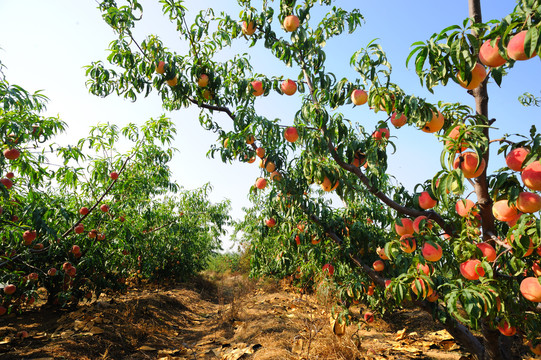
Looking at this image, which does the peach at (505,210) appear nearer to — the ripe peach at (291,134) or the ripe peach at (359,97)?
the ripe peach at (359,97)

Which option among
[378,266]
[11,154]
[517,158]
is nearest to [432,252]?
[517,158]

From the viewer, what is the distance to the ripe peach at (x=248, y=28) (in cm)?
319

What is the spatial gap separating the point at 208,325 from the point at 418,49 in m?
5.98

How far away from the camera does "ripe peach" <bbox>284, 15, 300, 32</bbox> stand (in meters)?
2.93

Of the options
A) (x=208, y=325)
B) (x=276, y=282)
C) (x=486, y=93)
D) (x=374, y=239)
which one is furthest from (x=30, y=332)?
(x=276, y=282)

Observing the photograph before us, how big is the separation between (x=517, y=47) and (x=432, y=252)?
3.95 feet

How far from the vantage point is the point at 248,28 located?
3.21 m

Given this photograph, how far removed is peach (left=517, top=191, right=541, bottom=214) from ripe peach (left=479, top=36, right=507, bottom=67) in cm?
65

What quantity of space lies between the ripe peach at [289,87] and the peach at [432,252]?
2.09m

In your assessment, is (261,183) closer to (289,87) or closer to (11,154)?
(289,87)

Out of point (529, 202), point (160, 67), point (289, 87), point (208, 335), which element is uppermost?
point (160, 67)

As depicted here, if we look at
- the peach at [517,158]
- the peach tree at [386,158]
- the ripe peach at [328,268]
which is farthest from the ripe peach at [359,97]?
the ripe peach at [328,268]

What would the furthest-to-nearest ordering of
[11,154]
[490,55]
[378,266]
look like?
[378,266], [11,154], [490,55]

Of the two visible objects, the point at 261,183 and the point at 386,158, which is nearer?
the point at 386,158
